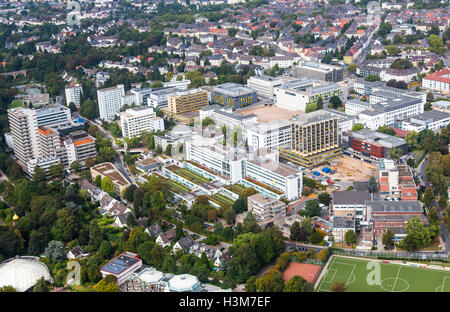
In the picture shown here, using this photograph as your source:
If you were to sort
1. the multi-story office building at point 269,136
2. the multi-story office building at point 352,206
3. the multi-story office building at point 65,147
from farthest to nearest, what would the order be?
the multi-story office building at point 65,147, the multi-story office building at point 269,136, the multi-story office building at point 352,206

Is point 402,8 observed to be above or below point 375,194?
above

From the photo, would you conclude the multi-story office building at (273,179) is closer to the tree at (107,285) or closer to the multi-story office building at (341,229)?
the multi-story office building at (341,229)

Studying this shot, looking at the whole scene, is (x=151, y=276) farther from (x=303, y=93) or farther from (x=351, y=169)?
(x=303, y=93)

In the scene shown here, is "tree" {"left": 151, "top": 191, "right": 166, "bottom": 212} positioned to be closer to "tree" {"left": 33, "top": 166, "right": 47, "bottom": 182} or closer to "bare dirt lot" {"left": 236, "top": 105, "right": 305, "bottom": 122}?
"tree" {"left": 33, "top": 166, "right": 47, "bottom": 182}

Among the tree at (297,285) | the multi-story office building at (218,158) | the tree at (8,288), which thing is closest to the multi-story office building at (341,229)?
the tree at (297,285)

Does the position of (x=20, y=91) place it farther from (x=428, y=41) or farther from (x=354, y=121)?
(x=428, y=41)

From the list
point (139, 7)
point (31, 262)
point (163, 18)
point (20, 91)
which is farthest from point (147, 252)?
point (139, 7)

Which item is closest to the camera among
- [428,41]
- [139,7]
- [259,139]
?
[259,139]

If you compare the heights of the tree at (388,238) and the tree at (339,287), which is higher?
the tree at (339,287)
